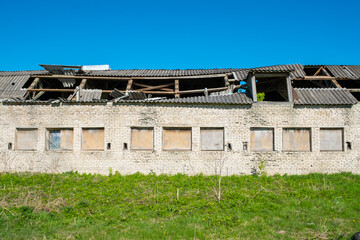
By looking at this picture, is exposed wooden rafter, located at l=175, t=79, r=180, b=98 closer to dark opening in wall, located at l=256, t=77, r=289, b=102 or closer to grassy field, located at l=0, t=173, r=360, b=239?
dark opening in wall, located at l=256, t=77, r=289, b=102

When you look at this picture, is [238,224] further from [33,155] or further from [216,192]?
[33,155]

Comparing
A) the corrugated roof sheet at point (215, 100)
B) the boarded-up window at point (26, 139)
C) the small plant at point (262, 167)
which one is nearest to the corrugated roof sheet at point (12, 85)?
the boarded-up window at point (26, 139)

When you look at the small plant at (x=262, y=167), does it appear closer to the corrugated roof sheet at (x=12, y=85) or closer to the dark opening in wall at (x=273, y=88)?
the dark opening in wall at (x=273, y=88)

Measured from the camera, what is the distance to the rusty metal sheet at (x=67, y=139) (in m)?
11.9

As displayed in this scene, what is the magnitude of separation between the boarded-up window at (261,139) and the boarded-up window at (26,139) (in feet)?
33.3

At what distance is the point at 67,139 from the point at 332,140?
12298 millimetres

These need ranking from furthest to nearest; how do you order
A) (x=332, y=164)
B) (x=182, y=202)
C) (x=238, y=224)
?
(x=332, y=164)
(x=182, y=202)
(x=238, y=224)

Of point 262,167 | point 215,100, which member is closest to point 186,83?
point 215,100

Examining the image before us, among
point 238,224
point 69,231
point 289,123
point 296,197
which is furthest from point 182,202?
point 289,123

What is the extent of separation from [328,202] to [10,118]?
1369cm

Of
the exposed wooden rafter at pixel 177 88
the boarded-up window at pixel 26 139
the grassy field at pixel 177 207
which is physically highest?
the exposed wooden rafter at pixel 177 88

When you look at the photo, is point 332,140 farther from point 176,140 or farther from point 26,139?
point 26,139

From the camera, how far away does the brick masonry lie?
11.5 meters

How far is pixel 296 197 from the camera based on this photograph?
8781mm
